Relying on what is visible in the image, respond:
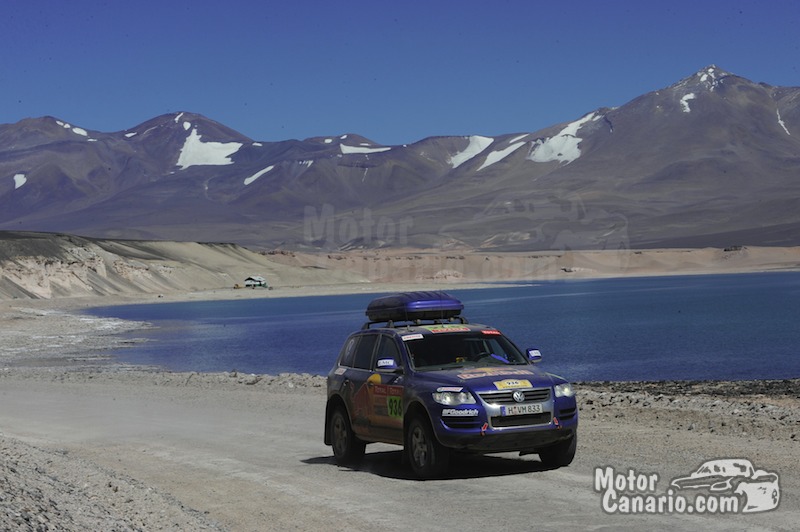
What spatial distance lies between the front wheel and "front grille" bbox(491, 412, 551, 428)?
2.19ft

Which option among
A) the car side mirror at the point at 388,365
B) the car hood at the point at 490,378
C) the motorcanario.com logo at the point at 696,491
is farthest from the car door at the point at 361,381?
the motorcanario.com logo at the point at 696,491

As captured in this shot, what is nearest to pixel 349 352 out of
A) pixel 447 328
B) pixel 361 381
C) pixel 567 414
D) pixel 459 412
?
pixel 361 381

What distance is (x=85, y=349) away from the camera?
49312 mm

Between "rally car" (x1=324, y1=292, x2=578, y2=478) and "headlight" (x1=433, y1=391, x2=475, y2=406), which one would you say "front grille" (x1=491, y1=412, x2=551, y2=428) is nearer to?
"rally car" (x1=324, y1=292, x2=578, y2=478)

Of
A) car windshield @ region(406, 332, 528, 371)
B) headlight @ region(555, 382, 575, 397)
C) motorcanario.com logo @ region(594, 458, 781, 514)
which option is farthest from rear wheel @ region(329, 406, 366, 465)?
motorcanario.com logo @ region(594, 458, 781, 514)

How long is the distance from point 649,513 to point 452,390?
8.96ft

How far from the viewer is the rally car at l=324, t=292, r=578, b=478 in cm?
1238

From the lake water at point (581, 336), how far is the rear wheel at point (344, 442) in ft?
64.8

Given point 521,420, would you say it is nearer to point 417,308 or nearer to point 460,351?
point 460,351

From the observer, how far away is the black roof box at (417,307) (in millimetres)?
14141

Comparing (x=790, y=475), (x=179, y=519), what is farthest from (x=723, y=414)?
(x=179, y=519)

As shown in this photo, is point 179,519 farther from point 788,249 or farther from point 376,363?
point 788,249

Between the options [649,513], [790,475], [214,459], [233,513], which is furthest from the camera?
[214,459]

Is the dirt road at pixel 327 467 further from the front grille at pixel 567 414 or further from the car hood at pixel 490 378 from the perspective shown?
the car hood at pixel 490 378
